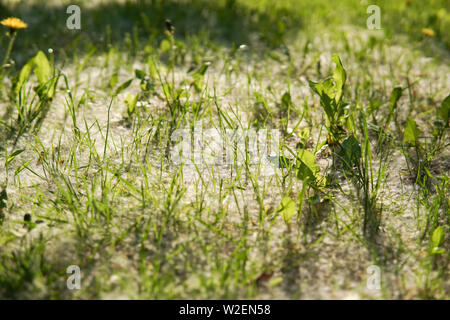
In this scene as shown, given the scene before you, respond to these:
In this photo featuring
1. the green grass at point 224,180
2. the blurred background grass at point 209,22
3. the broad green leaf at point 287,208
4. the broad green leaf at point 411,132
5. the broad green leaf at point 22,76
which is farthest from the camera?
the blurred background grass at point 209,22

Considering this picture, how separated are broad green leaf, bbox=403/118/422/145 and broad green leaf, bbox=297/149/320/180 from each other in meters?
0.58

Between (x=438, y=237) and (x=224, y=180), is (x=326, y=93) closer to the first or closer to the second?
(x=224, y=180)

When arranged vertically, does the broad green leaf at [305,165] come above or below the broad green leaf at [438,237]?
above

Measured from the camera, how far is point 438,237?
151 cm

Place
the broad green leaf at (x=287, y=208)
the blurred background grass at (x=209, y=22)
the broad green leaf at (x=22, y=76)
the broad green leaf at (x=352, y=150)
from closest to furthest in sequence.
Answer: the broad green leaf at (x=287, y=208)
the broad green leaf at (x=352, y=150)
the broad green leaf at (x=22, y=76)
the blurred background grass at (x=209, y=22)

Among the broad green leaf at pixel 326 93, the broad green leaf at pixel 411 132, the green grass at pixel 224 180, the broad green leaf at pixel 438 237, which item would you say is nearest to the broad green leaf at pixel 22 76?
the green grass at pixel 224 180

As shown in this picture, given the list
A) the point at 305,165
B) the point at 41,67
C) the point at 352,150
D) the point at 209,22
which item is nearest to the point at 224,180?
the point at 305,165

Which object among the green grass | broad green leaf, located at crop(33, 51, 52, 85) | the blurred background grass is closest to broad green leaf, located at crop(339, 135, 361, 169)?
the green grass

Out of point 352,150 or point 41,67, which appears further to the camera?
point 41,67

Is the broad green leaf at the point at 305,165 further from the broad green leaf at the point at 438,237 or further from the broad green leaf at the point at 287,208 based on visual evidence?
the broad green leaf at the point at 438,237

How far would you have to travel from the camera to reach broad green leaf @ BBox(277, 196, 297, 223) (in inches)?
63.8

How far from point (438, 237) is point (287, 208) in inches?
20.2

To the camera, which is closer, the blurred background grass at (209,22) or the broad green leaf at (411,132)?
the broad green leaf at (411,132)

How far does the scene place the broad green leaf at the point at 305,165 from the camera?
1.75 meters
